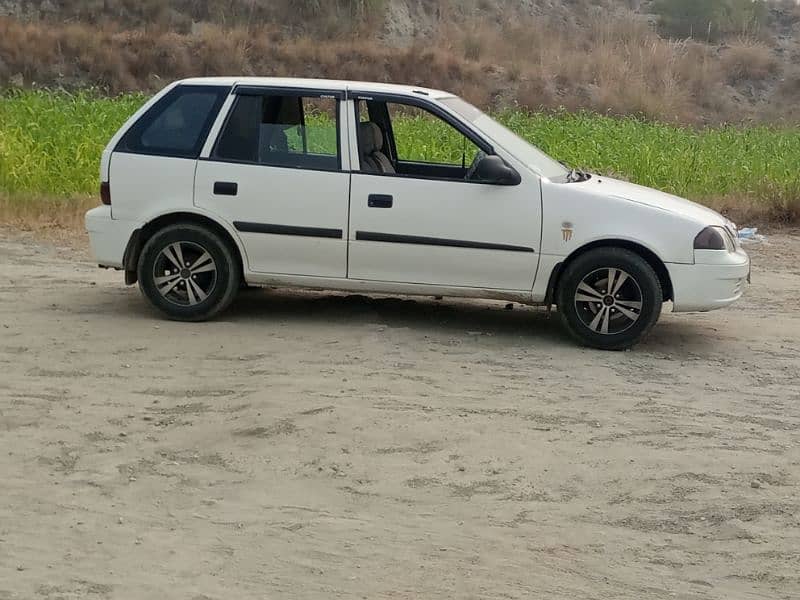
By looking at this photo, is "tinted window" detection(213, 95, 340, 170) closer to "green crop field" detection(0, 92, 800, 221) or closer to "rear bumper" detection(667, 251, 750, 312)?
"rear bumper" detection(667, 251, 750, 312)

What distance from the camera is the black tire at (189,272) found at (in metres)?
8.74

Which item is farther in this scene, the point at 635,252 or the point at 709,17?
the point at 709,17

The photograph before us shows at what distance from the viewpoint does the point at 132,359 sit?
7816mm

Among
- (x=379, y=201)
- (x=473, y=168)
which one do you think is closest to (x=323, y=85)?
(x=379, y=201)

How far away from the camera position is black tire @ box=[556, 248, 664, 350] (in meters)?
8.27

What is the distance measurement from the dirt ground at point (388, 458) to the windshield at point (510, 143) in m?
1.23

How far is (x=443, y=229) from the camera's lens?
8391 millimetres

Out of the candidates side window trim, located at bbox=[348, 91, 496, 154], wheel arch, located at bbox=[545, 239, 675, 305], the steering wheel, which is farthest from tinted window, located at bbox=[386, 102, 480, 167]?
wheel arch, located at bbox=[545, 239, 675, 305]

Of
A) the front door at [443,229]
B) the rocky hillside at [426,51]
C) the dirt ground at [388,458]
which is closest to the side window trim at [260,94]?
the front door at [443,229]

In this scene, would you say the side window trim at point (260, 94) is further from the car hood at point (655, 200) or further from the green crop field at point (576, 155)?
the green crop field at point (576, 155)

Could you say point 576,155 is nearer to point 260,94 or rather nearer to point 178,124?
point 260,94

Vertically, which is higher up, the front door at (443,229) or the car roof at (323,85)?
the car roof at (323,85)

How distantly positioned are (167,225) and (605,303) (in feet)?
10.7

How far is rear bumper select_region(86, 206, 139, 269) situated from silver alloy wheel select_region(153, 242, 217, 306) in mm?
281
